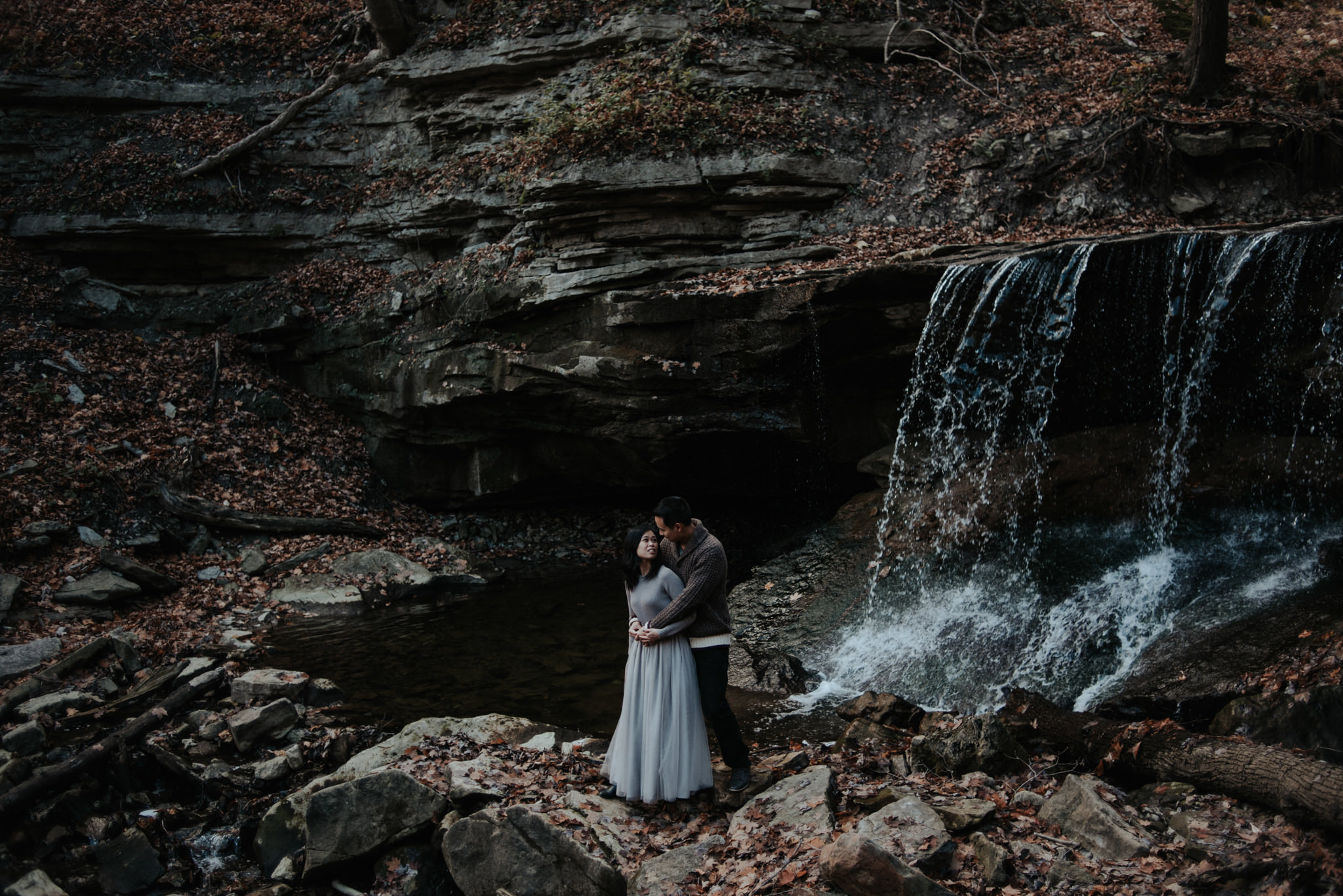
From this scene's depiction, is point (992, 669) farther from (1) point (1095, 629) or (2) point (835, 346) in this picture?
(2) point (835, 346)

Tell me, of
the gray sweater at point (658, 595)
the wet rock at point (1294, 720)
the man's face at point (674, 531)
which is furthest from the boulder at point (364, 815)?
the wet rock at point (1294, 720)

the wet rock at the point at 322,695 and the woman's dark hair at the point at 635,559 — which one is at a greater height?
the woman's dark hair at the point at 635,559

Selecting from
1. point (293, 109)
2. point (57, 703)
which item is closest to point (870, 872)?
point (57, 703)

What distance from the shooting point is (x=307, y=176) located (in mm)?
16375

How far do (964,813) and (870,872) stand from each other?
930mm

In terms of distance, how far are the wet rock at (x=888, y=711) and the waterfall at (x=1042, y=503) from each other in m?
1.18

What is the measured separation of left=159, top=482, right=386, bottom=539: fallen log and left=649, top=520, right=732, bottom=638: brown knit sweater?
30.0 feet

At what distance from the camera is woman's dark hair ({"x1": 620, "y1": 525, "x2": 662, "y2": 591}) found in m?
5.30

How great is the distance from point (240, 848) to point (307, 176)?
1388cm

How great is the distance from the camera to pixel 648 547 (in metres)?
5.23

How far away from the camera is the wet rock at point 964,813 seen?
448cm

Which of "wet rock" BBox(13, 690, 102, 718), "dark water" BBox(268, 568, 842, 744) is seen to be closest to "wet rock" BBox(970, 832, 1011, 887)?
"dark water" BBox(268, 568, 842, 744)

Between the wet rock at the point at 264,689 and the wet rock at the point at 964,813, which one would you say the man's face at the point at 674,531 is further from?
the wet rock at the point at 264,689

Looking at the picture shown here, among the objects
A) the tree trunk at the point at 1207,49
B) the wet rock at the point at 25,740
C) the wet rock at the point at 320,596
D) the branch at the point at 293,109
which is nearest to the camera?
the wet rock at the point at 25,740
